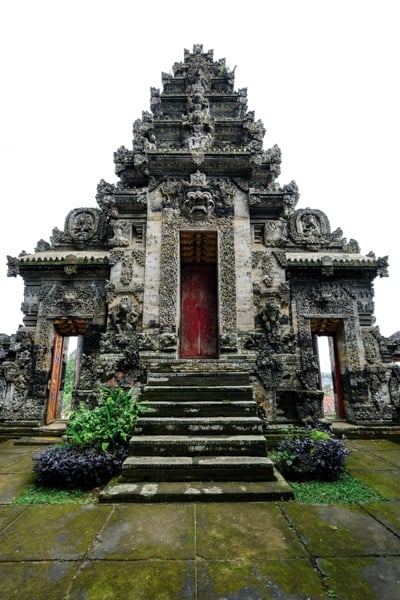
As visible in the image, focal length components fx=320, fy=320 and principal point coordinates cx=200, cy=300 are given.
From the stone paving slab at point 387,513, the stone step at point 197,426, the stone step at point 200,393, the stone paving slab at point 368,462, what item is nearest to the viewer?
the stone paving slab at point 387,513

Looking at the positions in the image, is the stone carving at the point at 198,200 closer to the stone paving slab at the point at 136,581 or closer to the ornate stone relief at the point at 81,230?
the ornate stone relief at the point at 81,230

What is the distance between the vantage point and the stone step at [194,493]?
13.9 ft

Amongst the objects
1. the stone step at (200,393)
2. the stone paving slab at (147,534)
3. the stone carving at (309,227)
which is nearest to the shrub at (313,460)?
the stone step at (200,393)

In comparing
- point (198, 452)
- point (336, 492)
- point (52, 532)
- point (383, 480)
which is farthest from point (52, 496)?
point (383, 480)

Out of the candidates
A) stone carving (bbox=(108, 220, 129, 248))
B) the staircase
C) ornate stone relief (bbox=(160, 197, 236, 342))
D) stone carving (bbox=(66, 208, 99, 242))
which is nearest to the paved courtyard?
the staircase

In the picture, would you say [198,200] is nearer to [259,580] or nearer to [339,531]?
[339,531]

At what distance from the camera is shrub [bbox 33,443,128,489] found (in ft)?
15.6

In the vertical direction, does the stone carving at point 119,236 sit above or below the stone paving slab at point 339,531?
above

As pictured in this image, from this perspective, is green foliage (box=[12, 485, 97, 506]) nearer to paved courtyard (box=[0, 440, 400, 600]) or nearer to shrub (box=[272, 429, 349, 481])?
paved courtyard (box=[0, 440, 400, 600])

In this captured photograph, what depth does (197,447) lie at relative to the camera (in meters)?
5.29

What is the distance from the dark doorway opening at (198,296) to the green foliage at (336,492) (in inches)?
207

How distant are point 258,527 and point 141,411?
3.14 meters

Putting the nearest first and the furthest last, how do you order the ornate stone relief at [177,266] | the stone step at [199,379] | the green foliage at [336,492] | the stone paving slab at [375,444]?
the green foliage at [336,492] < the stone step at [199,379] < the stone paving slab at [375,444] < the ornate stone relief at [177,266]

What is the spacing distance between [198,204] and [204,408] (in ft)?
19.0
